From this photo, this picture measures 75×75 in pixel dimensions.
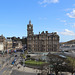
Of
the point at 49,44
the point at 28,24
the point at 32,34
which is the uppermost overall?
the point at 28,24

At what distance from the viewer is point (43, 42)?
354 ft

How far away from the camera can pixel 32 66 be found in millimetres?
56344

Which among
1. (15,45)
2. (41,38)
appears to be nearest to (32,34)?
(41,38)

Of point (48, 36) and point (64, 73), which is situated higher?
point (48, 36)

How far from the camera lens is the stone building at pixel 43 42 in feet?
352

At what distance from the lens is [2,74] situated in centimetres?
4347

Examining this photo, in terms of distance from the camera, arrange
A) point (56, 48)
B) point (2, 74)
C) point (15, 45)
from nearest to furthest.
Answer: point (2, 74) < point (56, 48) < point (15, 45)

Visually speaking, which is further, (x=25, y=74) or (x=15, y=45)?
(x=15, y=45)

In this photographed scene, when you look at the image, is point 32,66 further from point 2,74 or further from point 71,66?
point 71,66

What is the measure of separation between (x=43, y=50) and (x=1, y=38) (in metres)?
39.3

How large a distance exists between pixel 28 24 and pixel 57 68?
242ft

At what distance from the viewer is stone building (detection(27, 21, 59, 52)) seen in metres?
107

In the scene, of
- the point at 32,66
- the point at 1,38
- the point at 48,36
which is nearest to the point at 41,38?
the point at 48,36

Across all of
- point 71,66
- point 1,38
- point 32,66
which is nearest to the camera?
point 71,66
